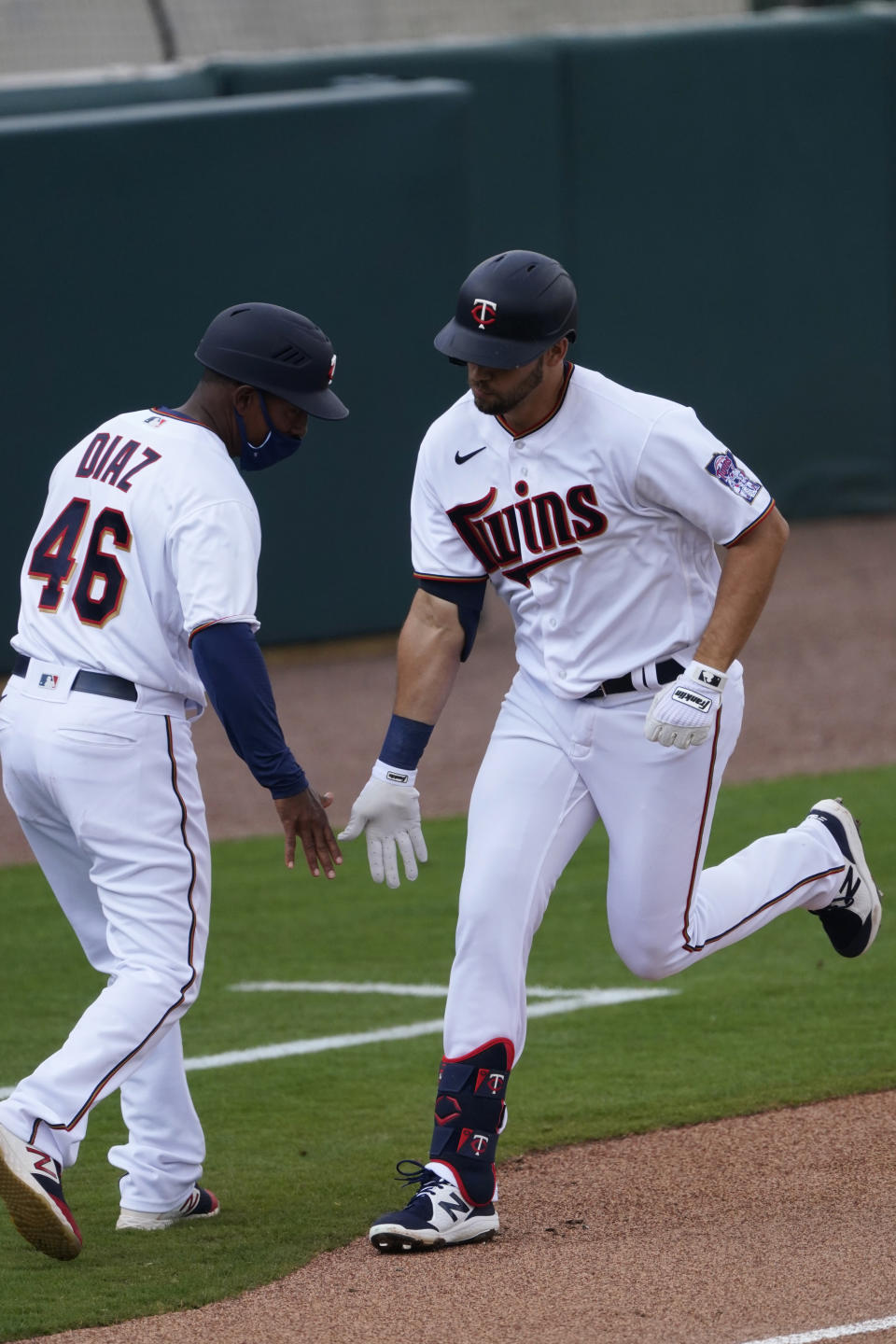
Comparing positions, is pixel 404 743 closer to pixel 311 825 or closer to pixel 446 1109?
pixel 311 825

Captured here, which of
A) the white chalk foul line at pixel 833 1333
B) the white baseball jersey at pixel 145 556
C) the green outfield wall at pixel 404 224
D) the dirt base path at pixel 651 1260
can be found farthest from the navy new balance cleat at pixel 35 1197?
the green outfield wall at pixel 404 224

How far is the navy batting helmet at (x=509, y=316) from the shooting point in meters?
4.54

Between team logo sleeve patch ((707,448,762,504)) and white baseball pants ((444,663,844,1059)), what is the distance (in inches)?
17.0

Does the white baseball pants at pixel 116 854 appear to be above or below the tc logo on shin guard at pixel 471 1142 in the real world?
above

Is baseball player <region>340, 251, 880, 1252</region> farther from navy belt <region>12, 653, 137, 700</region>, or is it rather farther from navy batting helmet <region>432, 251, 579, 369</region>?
navy belt <region>12, 653, 137, 700</region>

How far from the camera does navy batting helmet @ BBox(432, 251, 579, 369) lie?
4.54m

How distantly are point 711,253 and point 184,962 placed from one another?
12.6 metres

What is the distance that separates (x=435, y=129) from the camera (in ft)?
41.4

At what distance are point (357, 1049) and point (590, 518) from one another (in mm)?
2231

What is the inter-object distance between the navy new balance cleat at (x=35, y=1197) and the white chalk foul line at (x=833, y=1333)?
1.35 metres

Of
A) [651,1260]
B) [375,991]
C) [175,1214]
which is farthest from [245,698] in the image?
[375,991]

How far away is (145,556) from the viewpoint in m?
4.41

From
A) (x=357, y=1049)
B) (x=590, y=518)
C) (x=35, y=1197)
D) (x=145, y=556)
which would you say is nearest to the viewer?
(x=35, y=1197)

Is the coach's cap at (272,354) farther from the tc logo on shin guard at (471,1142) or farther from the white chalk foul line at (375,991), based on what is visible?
the white chalk foul line at (375,991)
